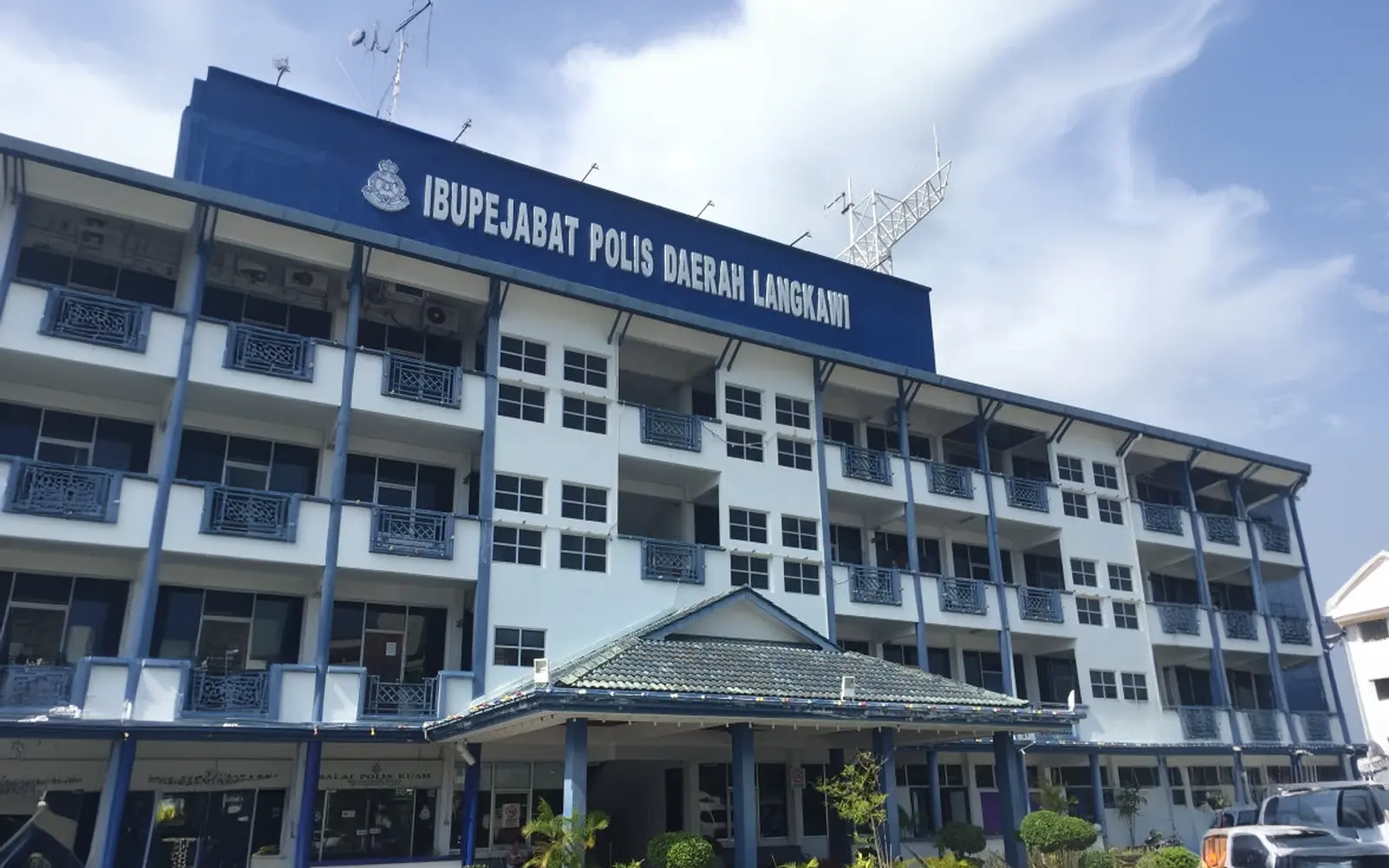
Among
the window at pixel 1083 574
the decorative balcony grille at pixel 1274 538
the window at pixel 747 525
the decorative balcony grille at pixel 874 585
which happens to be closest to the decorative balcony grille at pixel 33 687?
the window at pixel 747 525

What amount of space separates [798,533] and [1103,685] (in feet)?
39.0

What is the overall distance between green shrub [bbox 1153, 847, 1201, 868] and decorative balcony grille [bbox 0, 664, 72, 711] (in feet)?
72.2

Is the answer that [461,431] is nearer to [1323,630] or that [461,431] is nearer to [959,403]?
[959,403]

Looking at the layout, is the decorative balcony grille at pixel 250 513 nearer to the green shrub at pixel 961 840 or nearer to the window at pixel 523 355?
the window at pixel 523 355

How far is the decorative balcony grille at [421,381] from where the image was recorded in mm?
24625

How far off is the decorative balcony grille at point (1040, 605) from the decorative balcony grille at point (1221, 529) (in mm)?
8685

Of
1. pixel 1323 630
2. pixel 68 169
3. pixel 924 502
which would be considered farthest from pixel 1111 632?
pixel 68 169

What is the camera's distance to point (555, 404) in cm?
2652

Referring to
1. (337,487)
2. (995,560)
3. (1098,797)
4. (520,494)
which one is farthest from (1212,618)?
(337,487)

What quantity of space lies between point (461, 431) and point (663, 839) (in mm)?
10967

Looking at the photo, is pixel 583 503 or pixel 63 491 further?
pixel 583 503

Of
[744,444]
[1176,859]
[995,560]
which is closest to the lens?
[1176,859]

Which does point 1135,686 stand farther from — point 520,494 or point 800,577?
point 520,494

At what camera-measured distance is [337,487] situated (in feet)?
76.8
